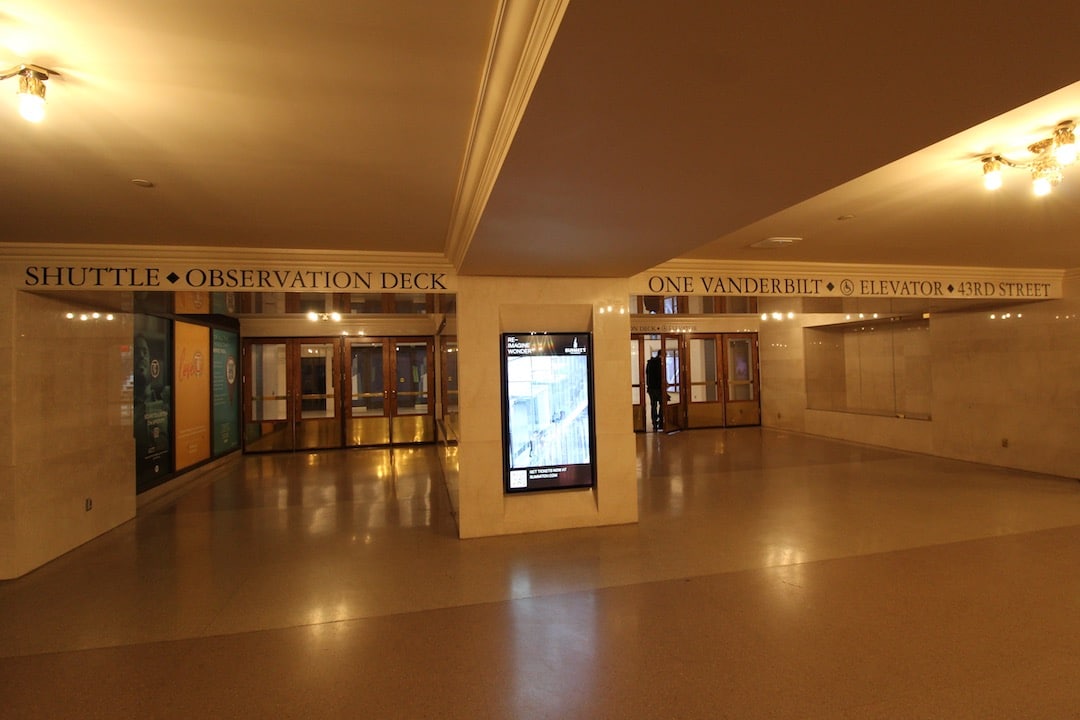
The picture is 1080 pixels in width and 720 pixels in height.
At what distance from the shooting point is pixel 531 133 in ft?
7.37

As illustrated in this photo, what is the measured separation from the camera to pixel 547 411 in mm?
5918

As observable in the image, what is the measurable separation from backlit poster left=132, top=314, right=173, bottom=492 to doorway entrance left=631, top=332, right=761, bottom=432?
9692 millimetres

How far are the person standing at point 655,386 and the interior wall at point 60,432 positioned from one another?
10130 millimetres

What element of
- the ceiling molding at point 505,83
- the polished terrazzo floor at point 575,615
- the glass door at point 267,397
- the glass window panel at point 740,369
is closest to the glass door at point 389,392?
the glass door at point 267,397

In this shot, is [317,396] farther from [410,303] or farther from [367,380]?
[410,303]

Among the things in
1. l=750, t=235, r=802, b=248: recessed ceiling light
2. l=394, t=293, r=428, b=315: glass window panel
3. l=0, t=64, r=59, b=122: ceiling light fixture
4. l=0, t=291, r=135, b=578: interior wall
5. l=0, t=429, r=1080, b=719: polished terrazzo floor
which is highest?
l=750, t=235, r=802, b=248: recessed ceiling light

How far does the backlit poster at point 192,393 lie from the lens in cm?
870

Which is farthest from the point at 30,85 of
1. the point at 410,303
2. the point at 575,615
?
the point at 410,303

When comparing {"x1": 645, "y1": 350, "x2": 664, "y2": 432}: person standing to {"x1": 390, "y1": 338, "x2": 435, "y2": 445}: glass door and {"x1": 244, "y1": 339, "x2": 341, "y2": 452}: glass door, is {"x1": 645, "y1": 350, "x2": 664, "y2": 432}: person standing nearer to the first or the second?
{"x1": 390, "y1": 338, "x2": 435, "y2": 445}: glass door

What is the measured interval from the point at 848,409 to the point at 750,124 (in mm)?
11713

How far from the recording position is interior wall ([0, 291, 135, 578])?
4.90 meters

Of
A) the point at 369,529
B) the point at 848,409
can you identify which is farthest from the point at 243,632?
the point at 848,409

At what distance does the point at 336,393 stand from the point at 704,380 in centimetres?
893

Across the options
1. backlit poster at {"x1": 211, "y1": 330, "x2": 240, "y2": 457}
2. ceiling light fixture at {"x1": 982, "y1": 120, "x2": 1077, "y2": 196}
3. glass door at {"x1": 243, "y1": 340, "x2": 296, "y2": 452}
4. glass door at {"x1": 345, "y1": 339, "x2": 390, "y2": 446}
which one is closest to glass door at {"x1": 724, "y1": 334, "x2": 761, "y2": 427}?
glass door at {"x1": 345, "y1": 339, "x2": 390, "y2": 446}
